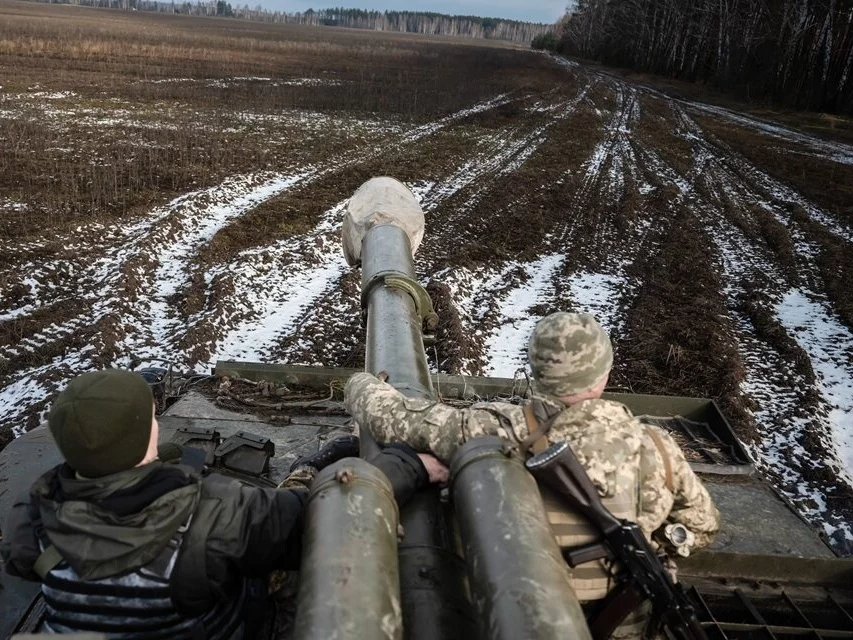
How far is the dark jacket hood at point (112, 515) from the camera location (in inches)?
83.4

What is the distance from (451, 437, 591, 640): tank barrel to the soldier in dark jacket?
2.11 ft

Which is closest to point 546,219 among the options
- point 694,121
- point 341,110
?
point 341,110

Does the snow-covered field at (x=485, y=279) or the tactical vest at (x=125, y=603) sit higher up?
the tactical vest at (x=125, y=603)

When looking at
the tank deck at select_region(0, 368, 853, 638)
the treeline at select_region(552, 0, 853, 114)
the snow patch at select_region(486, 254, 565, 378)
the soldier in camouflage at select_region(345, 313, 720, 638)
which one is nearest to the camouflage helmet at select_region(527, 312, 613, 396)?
the soldier in camouflage at select_region(345, 313, 720, 638)

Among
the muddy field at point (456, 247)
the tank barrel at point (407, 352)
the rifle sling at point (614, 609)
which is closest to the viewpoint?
the tank barrel at point (407, 352)

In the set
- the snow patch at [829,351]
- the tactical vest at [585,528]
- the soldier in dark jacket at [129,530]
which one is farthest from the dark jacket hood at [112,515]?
the snow patch at [829,351]

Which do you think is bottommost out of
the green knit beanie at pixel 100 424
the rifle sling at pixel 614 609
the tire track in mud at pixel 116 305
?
the tire track in mud at pixel 116 305

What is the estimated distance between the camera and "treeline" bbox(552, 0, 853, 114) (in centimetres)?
3056

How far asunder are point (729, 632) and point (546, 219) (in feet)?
37.6

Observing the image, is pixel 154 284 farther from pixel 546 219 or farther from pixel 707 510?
pixel 707 510

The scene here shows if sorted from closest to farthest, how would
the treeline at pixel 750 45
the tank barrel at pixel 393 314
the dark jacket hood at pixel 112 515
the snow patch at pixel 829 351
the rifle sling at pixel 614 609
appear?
1. the dark jacket hood at pixel 112 515
2. the rifle sling at pixel 614 609
3. the tank barrel at pixel 393 314
4. the snow patch at pixel 829 351
5. the treeline at pixel 750 45

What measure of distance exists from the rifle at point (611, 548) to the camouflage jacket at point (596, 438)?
13 centimetres

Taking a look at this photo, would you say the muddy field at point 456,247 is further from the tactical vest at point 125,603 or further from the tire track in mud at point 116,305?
the tactical vest at point 125,603

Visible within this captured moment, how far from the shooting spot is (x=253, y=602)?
→ 2.72 meters
